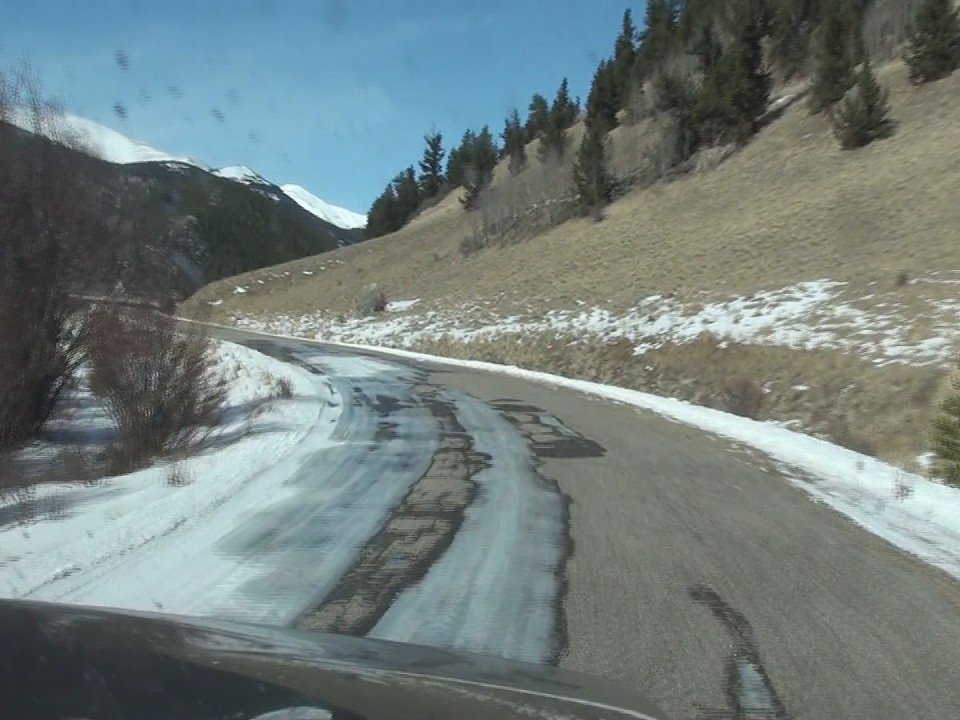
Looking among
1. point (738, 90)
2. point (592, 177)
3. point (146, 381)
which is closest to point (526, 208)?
point (592, 177)

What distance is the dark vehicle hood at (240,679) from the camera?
2.52 meters

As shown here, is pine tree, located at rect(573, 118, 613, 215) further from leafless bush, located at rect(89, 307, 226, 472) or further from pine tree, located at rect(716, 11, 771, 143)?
leafless bush, located at rect(89, 307, 226, 472)

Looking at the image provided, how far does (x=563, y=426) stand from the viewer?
13.7 metres

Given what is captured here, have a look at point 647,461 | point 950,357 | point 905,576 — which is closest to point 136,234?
point 647,461

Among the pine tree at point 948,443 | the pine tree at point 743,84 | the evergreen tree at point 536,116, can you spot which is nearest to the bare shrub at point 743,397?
the pine tree at point 948,443

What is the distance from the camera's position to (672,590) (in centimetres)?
538

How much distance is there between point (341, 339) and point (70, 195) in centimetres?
3055

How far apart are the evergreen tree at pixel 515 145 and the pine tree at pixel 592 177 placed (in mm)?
20550

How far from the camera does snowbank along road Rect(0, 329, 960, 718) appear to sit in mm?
4141

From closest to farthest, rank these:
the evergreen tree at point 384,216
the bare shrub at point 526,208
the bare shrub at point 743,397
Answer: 1. the bare shrub at point 743,397
2. the bare shrub at point 526,208
3. the evergreen tree at point 384,216

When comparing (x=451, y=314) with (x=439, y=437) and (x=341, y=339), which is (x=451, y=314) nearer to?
(x=341, y=339)

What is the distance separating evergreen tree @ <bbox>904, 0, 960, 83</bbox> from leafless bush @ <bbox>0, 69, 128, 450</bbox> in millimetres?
36793

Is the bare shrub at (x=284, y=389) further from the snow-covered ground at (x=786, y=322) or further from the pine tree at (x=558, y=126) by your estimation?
the pine tree at (x=558, y=126)

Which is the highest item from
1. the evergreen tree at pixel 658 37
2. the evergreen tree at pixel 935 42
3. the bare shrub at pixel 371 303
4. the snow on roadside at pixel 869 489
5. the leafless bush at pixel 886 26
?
the evergreen tree at pixel 658 37
